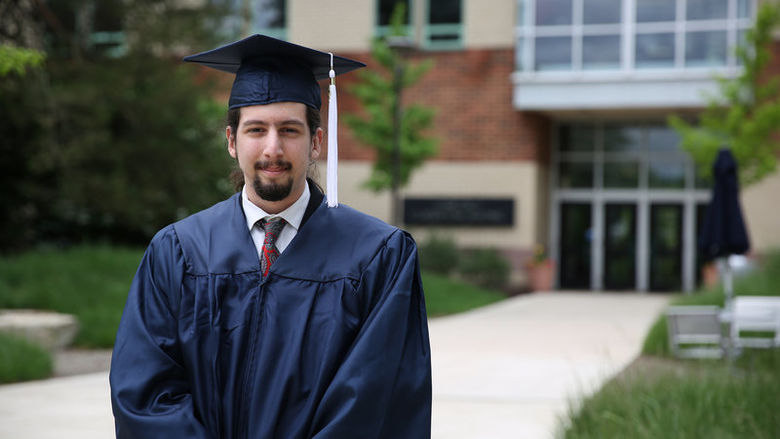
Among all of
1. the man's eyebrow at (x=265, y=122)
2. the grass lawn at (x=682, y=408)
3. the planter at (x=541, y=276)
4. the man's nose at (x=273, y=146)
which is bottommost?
the planter at (x=541, y=276)

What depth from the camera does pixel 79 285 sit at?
13109mm

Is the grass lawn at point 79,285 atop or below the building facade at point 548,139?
below

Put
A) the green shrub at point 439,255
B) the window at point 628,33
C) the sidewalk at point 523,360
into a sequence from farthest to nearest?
the green shrub at point 439,255, the window at point 628,33, the sidewalk at point 523,360

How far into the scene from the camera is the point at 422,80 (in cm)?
2358

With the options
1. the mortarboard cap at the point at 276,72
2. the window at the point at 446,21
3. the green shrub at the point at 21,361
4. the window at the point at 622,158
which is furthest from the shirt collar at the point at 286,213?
the window at the point at 622,158

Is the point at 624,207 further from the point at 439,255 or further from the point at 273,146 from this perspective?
the point at 273,146

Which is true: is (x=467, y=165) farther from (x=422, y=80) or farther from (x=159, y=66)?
(x=159, y=66)

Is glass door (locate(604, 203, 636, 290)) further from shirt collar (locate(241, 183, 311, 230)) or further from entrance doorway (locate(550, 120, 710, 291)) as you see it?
shirt collar (locate(241, 183, 311, 230))

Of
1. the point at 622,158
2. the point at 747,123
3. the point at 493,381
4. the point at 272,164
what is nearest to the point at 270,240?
the point at 272,164

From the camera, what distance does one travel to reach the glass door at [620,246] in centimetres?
2366

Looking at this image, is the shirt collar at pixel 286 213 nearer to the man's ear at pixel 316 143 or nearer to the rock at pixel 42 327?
the man's ear at pixel 316 143

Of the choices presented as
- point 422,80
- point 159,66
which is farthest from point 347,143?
point 159,66

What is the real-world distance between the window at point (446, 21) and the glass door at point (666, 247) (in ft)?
22.2

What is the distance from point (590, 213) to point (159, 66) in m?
12.5
